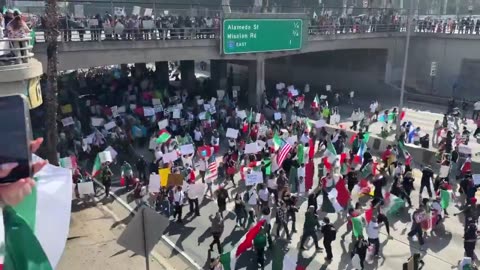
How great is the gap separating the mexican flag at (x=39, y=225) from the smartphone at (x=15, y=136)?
2.92ft

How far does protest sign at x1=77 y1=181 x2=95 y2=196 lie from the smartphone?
37.5 ft

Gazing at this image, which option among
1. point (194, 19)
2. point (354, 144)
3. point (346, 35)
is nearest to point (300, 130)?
point (354, 144)

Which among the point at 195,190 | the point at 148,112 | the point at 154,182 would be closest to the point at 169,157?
the point at 154,182

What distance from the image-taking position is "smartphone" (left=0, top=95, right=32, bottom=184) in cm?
360

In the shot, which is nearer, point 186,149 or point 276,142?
point 186,149

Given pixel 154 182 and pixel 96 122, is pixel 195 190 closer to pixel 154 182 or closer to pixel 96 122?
pixel 154 182

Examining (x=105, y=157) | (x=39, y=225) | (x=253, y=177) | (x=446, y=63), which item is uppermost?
(x=39, y=225)

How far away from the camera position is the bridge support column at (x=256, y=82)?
29688mm

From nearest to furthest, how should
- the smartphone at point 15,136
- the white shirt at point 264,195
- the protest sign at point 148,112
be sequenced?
the smartphone at point 15,136, the white shirt at point 264,195, the protest sign at point 148,112

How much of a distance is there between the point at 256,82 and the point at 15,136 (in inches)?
1060

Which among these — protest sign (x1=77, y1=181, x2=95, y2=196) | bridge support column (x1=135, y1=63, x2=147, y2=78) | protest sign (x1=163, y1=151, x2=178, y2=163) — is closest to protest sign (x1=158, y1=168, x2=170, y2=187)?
protest sign (x1=163, y1=151, x2=178, y2=163)

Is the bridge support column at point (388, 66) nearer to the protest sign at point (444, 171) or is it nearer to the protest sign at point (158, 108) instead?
the protest sign at point (158, 108)

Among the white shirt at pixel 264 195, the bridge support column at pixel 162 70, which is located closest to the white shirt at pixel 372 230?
the white shirt at pixel 264 195

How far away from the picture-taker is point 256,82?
30.2m
